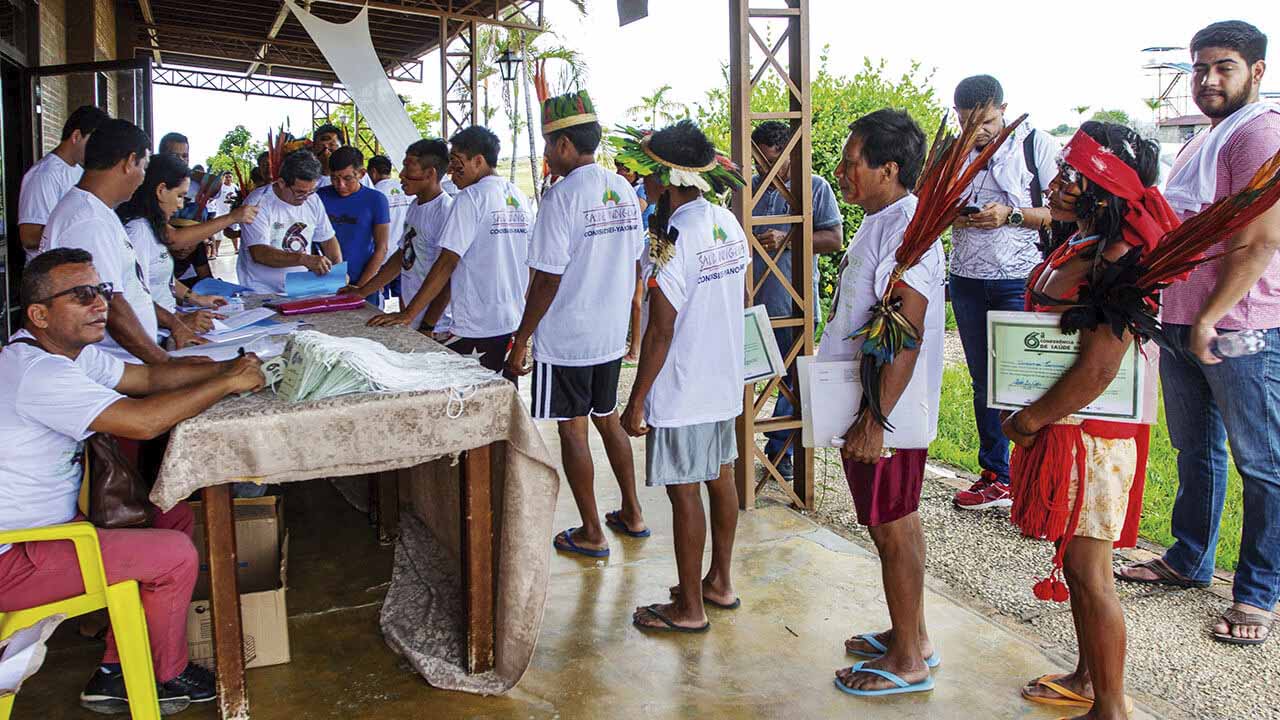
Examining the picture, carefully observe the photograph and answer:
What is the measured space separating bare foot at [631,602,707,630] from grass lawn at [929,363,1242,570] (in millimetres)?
2541

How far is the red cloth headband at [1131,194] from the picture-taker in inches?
102


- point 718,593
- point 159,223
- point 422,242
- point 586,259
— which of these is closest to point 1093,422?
point 718,593

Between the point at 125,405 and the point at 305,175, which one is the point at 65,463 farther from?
the point at 305,175

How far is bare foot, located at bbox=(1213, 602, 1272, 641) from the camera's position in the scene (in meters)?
3.53

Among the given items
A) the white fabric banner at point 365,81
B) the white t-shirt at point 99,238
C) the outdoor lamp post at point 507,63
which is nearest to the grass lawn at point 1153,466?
the white t-shirt at point 99,238

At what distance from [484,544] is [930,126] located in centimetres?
930

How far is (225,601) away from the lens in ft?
9.10

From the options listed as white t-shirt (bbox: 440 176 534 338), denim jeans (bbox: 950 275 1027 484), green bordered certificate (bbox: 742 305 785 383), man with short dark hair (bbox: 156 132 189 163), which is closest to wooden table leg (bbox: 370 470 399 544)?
white t-shirt (bbox: 440 176 534 338)

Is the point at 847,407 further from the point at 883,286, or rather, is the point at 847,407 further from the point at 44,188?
the point at 44,188

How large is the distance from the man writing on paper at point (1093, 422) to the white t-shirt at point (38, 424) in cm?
258

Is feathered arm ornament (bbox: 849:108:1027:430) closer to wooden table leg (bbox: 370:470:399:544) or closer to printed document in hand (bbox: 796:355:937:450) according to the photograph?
printed document in hand (bbox: 796:355:937:450)

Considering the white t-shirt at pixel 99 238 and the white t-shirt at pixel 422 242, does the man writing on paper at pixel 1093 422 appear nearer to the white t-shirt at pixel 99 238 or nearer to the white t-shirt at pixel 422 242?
the white t-shirt at pixel 99 238

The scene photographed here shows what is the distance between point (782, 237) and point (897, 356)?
223cm

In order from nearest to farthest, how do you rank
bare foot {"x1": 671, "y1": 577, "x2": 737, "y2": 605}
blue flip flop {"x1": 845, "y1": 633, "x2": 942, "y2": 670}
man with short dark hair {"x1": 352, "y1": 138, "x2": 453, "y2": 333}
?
1. blue flip flop {"x1": 845, "y1": 633, "x2": 942, "y2": 670}
2. bare foot {"x1": 671, "y1": 577, "x2": 737, "y2": 605}
3. man with short dark hair {"x1": 352, "y1": 138, "x2": 453, "y2": 333}
